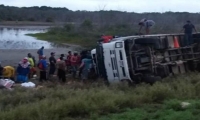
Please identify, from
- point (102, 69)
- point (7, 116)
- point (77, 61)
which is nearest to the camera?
point (7, 116)

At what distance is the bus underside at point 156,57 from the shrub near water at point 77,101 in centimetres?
219

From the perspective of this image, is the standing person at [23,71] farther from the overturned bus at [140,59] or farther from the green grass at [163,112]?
the green grass at [163,112]

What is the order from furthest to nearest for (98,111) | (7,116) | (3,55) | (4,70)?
(3,55)
(4,70)
(98,111)
(7,116)

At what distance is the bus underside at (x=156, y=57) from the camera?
1667 cm

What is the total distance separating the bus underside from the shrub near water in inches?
86.4

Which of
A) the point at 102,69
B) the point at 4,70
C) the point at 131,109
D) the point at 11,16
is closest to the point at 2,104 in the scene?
the point at 131,109

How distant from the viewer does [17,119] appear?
32.8 feet

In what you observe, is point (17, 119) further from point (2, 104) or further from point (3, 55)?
point (3, 55)

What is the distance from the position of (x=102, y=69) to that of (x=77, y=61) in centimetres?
358

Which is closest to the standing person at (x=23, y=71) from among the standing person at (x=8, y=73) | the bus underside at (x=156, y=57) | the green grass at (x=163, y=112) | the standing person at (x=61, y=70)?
the standing person at (x=8, y=73)

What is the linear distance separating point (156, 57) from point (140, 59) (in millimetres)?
848

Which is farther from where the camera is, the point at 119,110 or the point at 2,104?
the point at 2,104

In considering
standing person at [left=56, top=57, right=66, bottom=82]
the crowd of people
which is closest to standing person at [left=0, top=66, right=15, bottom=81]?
the crowd of people

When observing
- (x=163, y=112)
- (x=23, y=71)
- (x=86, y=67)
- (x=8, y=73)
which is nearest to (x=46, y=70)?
(x=23, y=71)
